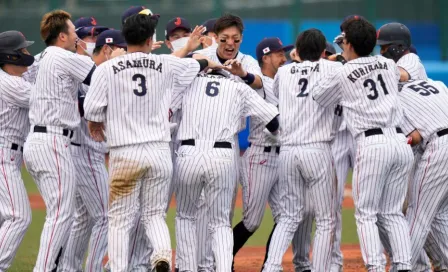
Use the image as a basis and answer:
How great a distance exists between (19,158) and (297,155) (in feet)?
7.69

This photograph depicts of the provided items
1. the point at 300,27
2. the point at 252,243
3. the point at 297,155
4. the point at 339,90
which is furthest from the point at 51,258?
the point at 300,27

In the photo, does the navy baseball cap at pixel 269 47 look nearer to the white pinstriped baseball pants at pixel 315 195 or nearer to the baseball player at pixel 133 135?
the white pinstriped baseball pants at pixel 315 195

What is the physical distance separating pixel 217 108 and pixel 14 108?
1.75 m

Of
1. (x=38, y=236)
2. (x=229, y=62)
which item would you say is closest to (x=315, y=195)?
(x=229, y=62)

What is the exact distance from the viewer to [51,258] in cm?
690

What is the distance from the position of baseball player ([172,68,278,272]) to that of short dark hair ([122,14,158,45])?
0.76 m

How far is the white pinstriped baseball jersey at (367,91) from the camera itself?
6871 millimetres

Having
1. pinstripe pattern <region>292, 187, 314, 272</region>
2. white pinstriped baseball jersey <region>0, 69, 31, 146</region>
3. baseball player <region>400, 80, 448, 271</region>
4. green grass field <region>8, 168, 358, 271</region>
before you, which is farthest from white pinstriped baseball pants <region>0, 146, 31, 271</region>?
baseball player <region>400, 80, 448, 271</region>

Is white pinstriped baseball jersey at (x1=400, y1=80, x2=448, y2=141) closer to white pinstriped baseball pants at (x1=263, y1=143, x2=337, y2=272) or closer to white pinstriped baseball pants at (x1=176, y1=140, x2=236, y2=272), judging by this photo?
white pinstriped baseball pants at (x1=263, y1=143, x2=337, y2=272)

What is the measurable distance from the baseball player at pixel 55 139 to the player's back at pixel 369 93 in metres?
2.04

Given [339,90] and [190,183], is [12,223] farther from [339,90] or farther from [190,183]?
[339,90]

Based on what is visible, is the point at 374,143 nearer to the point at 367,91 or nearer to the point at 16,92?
the point at 367,91

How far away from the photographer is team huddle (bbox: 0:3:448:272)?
6629 millimetres

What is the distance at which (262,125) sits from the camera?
7.90 m
